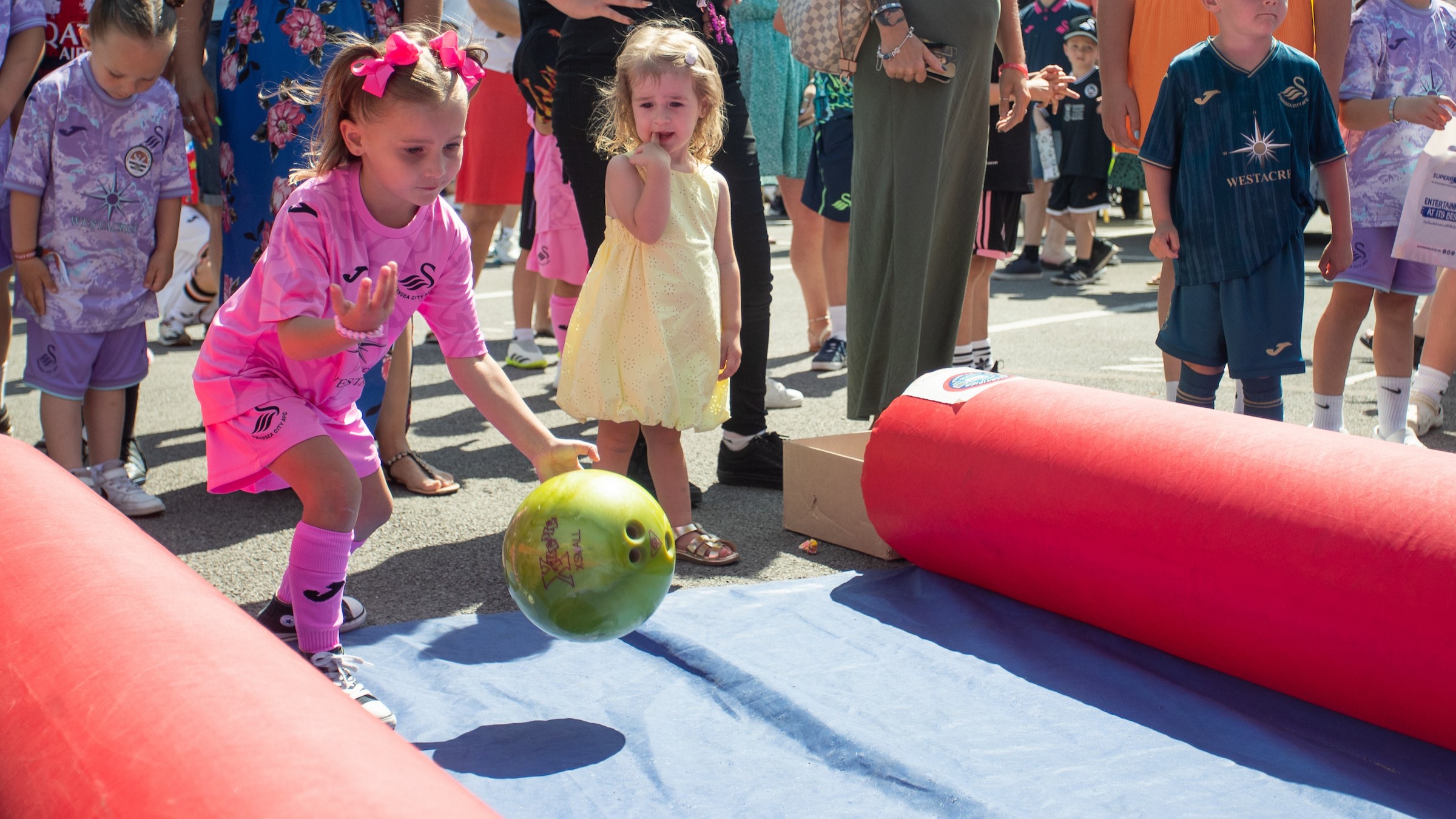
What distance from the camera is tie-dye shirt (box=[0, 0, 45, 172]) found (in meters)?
3.97

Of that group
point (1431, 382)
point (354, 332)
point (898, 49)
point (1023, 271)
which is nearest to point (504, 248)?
point (1023, 271)

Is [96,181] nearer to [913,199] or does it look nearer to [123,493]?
[123,493]

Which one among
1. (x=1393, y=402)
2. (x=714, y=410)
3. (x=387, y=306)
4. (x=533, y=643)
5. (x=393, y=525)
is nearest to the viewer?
(x=387, y=306)

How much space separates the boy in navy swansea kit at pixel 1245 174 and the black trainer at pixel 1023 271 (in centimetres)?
636

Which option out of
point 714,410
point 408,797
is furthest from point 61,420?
point 408,797

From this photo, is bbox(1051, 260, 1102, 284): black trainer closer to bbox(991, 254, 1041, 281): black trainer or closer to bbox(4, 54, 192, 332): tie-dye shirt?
bbox(991, 254, 1041, 281): black trainer

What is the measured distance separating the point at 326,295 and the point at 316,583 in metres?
0.61

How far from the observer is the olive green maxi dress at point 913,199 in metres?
3.95

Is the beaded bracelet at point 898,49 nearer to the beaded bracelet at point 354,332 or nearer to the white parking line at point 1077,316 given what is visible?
the beaded bracelet at point 354,332

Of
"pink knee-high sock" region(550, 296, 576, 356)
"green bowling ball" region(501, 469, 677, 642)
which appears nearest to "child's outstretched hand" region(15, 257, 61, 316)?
"pink knee-high sock" region(550, 296, 576, 356)

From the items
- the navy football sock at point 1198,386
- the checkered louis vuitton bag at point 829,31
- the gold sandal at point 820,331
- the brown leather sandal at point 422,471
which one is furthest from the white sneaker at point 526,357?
the navy football sock at point 1198,386

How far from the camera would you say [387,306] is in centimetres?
225

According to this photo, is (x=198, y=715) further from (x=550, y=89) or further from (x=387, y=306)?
(x=550, y=89)

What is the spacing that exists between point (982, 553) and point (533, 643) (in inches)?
44.4
